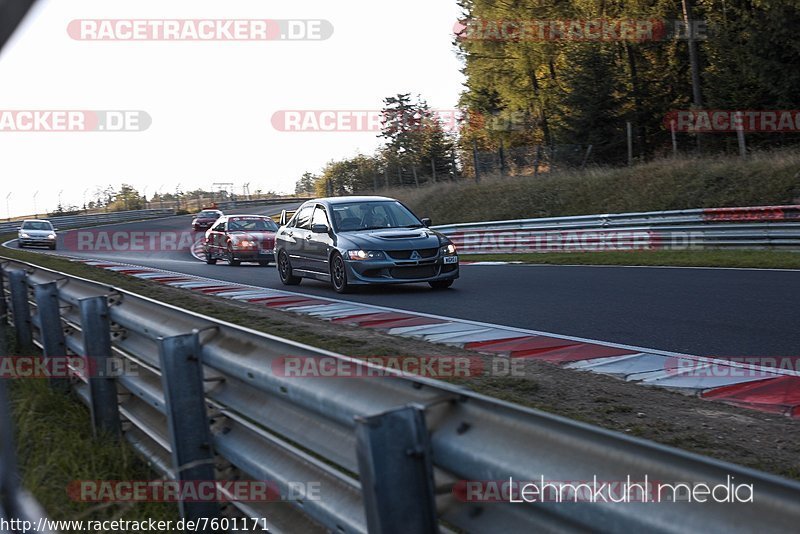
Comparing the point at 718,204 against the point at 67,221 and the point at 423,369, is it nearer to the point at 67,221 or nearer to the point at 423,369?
the point at 423,369

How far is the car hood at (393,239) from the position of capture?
1344cm

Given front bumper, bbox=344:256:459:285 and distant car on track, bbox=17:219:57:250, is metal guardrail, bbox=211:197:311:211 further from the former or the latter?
front bumper, bbox=344:256:459:285

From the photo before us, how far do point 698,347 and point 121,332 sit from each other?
4921mm

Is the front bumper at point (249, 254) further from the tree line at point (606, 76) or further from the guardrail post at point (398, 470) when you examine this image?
the guardrail post at point (398, 470)

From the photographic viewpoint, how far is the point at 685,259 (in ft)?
56.0

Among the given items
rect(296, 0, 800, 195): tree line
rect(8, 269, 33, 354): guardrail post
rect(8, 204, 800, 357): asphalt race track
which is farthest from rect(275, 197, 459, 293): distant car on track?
rect(296, 0, 800, 195): tree line

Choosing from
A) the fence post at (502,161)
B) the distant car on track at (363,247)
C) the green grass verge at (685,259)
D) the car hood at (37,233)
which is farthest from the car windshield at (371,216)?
the car hood at (37,233)

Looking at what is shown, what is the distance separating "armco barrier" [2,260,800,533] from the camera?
1.67 meters

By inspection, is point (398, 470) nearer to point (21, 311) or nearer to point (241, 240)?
point (21, 311)

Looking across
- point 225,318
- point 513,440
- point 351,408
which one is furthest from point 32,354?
point 513,440

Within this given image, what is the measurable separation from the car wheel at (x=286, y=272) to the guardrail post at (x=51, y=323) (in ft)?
29.7

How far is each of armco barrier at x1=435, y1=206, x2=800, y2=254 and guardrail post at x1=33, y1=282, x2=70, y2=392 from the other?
15.2 metres

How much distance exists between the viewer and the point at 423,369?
7.12m

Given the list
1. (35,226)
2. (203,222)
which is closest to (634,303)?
(35,226)
